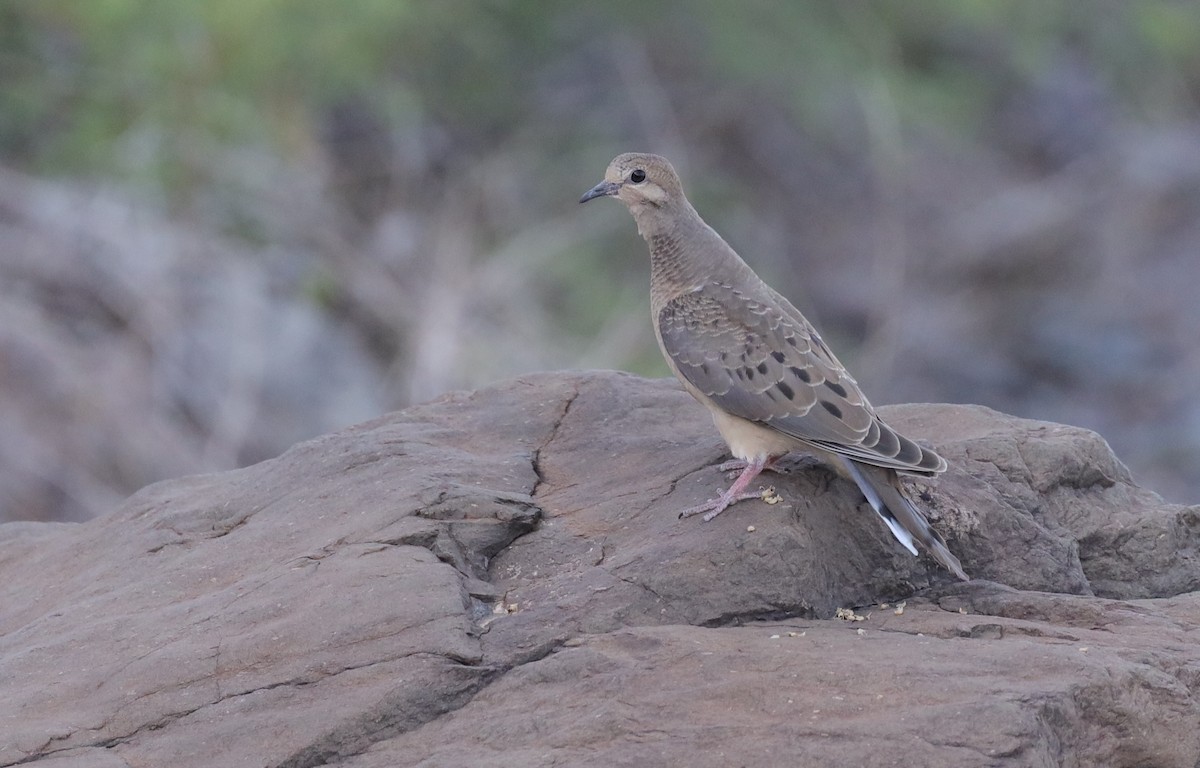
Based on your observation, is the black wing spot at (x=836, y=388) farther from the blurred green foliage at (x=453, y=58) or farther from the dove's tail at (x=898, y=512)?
the blurred green foliage at (x=453, y=58)

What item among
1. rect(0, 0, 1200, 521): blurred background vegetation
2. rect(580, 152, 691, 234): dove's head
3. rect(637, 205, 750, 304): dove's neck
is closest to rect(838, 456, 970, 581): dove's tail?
rect(637, 205, 750, 304): dove's neck

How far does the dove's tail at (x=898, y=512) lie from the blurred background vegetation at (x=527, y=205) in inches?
224

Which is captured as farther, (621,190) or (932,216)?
(932,216)

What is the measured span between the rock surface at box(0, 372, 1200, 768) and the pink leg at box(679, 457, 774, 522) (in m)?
0.05

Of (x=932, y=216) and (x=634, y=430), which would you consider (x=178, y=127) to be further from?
(x=932, y=216)

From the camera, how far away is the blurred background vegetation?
10.1m

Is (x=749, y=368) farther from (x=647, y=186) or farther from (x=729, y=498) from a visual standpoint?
(x=647, y=186)

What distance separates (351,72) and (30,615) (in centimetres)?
745

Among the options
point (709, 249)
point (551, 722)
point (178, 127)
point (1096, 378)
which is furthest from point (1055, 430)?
point (1096, 378)

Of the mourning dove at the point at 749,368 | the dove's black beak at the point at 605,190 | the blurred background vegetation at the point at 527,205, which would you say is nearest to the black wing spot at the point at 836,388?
the mourning dove at the point at 749,368

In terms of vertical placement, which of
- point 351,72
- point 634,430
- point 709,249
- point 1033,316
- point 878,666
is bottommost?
point 878,666

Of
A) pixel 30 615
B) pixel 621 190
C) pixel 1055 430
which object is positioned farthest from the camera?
pixel 621 190

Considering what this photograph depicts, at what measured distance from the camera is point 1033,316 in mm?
15867

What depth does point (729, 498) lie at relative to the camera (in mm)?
4758
